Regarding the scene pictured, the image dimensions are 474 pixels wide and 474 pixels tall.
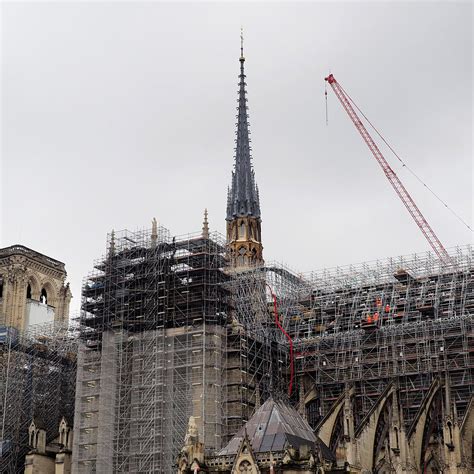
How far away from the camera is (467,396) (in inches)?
2275

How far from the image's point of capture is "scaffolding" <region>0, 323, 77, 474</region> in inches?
2559

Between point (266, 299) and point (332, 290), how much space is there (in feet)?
15.7

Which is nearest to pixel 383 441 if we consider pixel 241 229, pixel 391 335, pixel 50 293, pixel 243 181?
pixel 391 335

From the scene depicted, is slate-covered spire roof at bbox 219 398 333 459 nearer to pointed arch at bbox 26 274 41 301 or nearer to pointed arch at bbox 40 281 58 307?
pointed arch at bbox 26 274 41 301

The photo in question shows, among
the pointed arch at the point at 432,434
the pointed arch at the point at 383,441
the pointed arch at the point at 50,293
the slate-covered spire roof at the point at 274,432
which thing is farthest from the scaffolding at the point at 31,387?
the slate-covered spire roof at the point at 274,432

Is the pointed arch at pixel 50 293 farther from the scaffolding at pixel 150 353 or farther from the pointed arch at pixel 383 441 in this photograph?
the pointed arch at pixel 383 441

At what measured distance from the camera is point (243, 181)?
96375mm

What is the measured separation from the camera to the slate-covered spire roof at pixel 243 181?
94812mm

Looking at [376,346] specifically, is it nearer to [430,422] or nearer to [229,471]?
[430,422]

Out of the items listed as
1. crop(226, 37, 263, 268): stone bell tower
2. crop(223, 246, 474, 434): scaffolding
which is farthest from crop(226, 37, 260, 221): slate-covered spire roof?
crop(223, 246, 474, 434): scaffolding

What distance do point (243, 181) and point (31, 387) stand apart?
36384mm

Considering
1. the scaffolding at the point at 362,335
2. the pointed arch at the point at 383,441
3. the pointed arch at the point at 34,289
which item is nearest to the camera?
the pointed arch at the point at 383,441

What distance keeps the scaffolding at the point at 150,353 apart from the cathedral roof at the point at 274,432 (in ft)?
39.6

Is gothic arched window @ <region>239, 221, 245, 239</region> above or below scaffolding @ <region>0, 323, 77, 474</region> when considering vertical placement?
above
